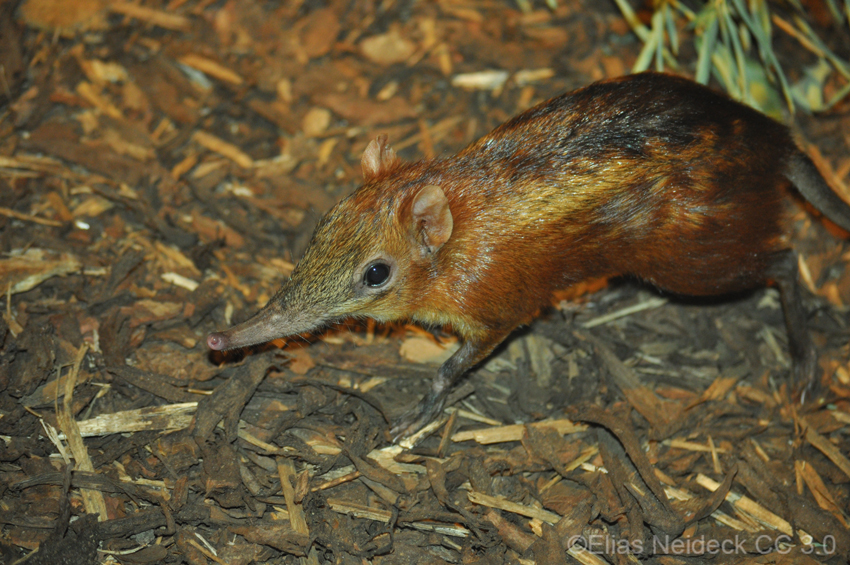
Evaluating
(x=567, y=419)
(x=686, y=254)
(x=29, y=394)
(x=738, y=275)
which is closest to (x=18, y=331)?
(x=29, y=394)

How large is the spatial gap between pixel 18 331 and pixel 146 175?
171cm

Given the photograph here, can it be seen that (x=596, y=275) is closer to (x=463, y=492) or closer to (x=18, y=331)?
(x=463, y=492)

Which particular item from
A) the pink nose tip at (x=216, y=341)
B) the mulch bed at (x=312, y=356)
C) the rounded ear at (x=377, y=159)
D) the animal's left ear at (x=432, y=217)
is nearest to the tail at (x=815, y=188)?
the mulch bed at (x=312, y=356)

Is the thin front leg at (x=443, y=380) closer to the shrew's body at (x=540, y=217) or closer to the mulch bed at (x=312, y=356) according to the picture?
the shrew's body at (x=540, y=217)

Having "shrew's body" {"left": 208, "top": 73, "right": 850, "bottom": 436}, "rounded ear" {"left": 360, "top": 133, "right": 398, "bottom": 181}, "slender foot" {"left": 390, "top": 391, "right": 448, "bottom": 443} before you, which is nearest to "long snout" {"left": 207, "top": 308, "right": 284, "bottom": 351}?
"shrew's body" {"left": 208, "top": 73, "right": 850, "bottom": 436}

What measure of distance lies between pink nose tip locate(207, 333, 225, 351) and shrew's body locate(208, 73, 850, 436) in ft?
0.06

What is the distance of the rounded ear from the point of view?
14.2ft

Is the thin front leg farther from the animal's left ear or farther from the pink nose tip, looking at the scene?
the pink nose tip

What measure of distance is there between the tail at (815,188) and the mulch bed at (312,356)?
0.85 metres

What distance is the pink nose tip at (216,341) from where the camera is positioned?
388cm

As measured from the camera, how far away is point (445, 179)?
13.7ft

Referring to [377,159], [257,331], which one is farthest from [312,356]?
[377,159]

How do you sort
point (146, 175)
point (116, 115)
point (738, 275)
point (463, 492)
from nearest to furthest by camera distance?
point (463, 492), point (738, 275), point (146, 175), point (116, 115)

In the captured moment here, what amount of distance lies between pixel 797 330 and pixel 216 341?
401 cm
